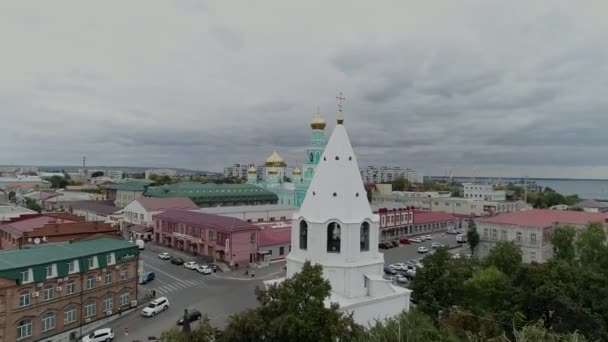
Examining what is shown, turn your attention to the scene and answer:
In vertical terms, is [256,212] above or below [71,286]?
above

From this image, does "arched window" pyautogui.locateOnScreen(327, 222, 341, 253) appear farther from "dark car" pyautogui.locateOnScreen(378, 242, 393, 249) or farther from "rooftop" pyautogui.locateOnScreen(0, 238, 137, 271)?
"dark car" pyautogui.locateOnScreen(378, 242, 393, 249)

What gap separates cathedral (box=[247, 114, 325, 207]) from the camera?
216ft

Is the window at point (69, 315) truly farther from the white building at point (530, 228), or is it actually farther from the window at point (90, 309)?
the white building at point (530, 228)

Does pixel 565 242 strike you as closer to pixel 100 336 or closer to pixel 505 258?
pixel 505 258

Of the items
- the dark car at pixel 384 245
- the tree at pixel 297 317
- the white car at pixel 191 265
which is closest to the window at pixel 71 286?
the white car at pixel 191 265

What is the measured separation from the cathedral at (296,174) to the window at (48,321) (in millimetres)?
42866

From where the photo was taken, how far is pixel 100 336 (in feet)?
79.2

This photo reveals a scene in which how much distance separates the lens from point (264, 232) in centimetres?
4850

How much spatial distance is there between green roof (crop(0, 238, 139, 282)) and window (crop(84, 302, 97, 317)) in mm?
2381

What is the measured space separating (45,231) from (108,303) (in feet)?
29.4

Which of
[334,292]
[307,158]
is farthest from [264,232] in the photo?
[334,292]

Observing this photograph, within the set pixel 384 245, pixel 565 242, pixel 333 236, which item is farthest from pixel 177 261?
pixel 565 242

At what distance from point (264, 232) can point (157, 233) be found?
15.2m

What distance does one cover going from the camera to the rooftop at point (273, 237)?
149 feet
